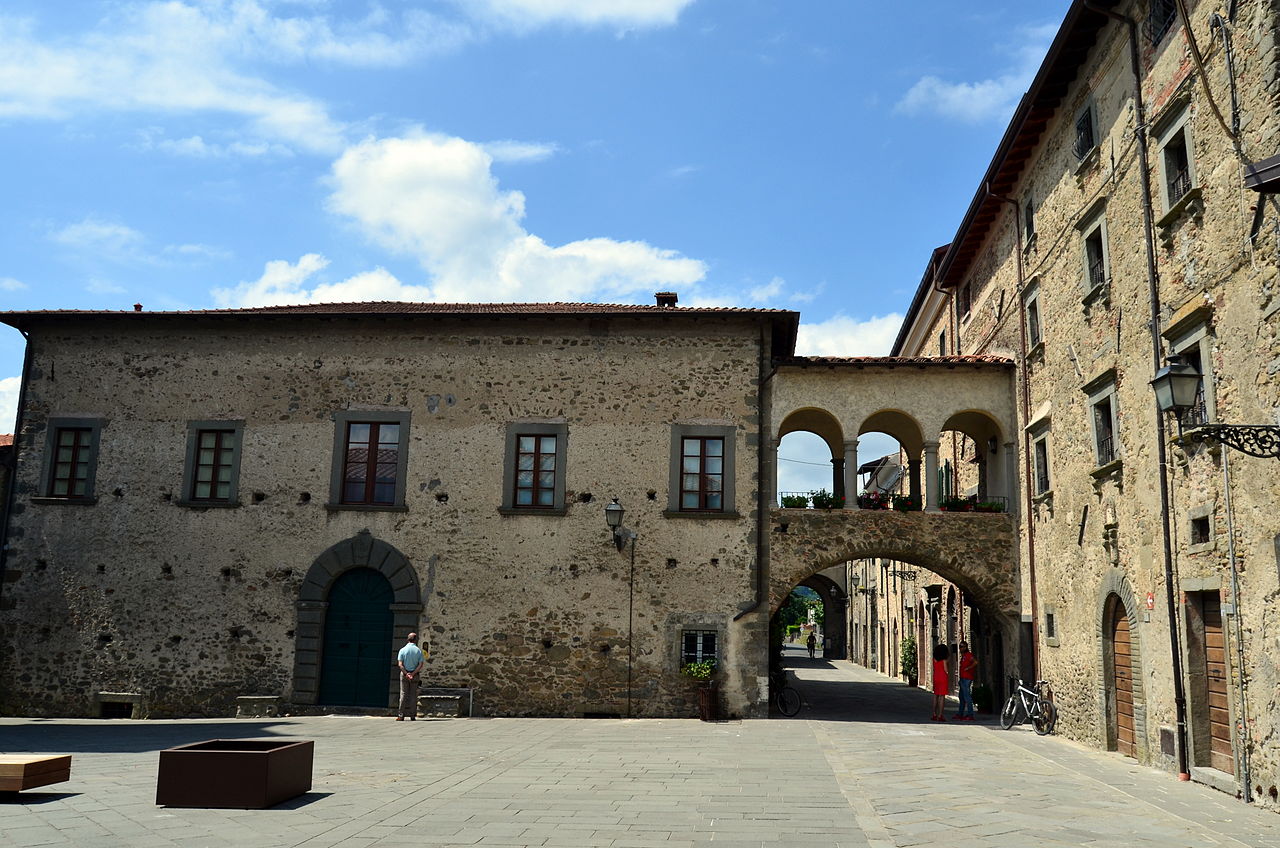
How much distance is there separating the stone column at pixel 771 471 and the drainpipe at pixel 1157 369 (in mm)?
7552

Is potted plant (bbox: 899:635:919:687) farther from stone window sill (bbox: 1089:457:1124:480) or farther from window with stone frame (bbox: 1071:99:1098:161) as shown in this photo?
window with stone frame (bbox: 1071:99:1098:161)

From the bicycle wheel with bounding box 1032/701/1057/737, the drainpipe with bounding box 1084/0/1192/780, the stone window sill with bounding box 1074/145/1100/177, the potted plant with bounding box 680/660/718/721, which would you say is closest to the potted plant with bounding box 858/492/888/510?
the potted plant with bounding box 680/660/718/721

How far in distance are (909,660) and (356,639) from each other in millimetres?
17595

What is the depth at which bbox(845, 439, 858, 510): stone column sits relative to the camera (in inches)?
756

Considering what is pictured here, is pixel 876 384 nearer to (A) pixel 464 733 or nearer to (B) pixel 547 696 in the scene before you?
(B) pixel 547 696

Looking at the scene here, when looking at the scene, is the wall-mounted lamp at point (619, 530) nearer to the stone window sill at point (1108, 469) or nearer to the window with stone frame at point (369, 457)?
the window with stone frame at point (369, 457)

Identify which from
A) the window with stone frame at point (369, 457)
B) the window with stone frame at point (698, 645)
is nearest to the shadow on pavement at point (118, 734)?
the window with stone frame at point (369, 457)

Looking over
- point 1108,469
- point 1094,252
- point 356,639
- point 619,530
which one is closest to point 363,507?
point 356,639

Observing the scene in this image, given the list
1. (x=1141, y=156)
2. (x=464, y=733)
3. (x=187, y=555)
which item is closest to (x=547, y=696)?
(x=464, y=733)

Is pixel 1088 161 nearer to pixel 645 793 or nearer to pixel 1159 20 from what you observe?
pixel 1159 20

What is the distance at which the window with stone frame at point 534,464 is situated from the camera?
19062mm

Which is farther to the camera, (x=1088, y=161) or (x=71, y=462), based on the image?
(x=71, y=462)

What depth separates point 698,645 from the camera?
18453 mm

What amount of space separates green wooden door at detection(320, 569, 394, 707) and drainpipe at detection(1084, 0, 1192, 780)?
12997 millimetres
